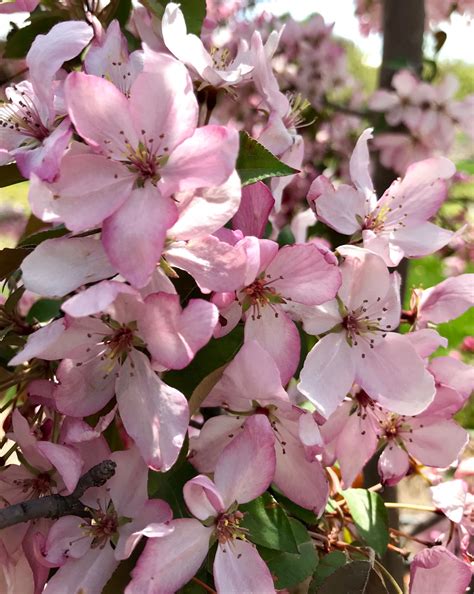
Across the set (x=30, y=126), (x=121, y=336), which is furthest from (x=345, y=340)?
(x=30, y=126)

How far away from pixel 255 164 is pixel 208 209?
0.28 ft

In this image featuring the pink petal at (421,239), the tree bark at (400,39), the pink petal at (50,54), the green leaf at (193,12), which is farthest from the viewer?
the tree bark at (400,39)

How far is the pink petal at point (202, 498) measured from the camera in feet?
1.65

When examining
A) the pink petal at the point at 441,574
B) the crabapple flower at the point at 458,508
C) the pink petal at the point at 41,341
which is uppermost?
the pink petal at the point at 41,341

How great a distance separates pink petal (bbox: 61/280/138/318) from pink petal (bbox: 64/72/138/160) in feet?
0.34

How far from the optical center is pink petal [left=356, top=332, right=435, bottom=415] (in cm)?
58

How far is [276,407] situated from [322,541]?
18 centimetres

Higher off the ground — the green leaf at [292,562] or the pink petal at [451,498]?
the green leaf at [292,562]

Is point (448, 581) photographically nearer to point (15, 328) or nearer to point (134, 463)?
point (134, 463)

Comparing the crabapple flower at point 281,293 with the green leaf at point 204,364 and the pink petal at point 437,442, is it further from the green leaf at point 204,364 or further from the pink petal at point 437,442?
the pink petal at point 437,442

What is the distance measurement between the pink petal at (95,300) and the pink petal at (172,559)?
167mm

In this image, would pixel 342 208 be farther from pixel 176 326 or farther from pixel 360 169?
pixel 176 326

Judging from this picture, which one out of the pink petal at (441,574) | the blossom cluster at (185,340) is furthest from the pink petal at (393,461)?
the pink petal at (441,574)

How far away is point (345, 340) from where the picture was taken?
60cm
